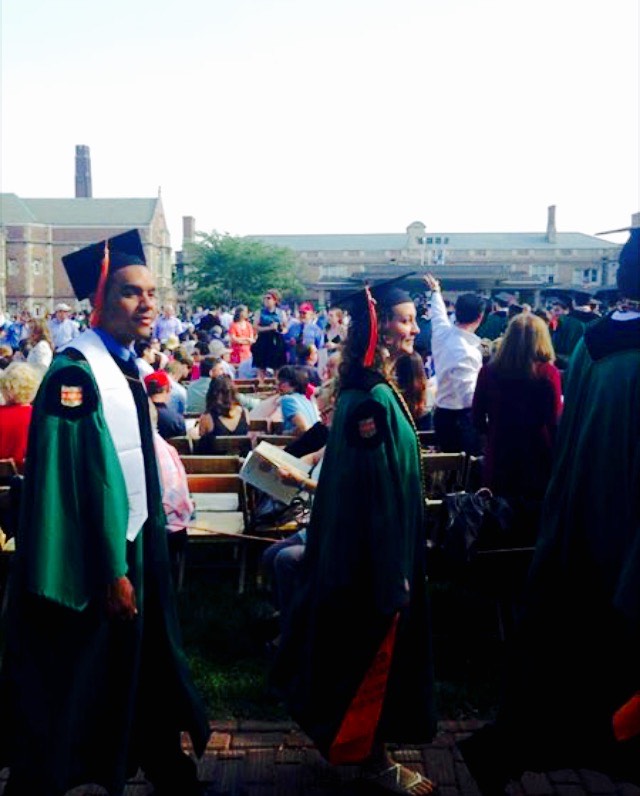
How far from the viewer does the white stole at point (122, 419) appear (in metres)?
2.88

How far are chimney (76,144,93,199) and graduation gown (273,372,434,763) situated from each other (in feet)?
325

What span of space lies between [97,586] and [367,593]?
1033mm

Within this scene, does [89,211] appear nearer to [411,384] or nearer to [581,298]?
[581,298]

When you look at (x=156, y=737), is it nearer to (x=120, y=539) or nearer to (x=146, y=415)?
(x=120, y=539)

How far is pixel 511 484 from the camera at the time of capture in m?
4.75

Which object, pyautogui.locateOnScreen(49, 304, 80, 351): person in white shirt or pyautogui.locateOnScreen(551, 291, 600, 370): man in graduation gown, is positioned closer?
pyautogui.locateOnScreen(551, 291, 600, 370): man in graduation gown

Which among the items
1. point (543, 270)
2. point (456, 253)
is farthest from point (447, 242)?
point (543, 270)

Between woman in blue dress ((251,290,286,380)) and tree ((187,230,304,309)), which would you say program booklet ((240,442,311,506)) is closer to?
woman in blue dress ((251,290,286,380))

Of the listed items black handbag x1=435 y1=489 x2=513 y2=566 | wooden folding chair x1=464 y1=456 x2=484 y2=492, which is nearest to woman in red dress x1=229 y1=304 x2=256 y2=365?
wooden folding chair x1=464 y1=456 x2=484 y2=492

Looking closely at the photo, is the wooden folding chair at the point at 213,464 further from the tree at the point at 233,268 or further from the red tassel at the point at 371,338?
the tree at the point at 233,268

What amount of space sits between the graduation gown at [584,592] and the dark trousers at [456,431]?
313cm

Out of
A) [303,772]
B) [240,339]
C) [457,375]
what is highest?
[240,339]

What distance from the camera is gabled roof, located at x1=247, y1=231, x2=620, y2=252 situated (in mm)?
92875

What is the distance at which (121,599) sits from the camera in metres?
2.81
